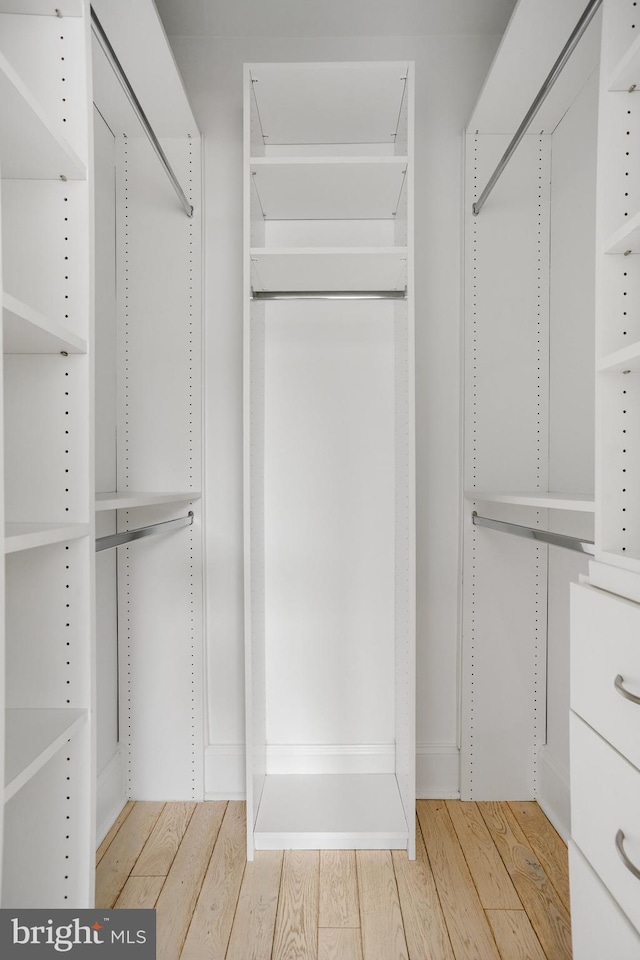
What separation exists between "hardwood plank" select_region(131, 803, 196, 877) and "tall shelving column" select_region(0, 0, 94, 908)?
2.27 ft

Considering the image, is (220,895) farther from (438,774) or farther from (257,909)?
(438,774)

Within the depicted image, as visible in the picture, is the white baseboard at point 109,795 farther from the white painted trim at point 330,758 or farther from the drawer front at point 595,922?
the drawer front at point 595,922

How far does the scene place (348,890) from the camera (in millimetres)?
1676

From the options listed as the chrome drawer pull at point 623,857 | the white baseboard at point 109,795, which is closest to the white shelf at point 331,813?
the white baseboard at point 109,795

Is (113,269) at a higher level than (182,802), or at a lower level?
higher

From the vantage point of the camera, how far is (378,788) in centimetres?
207

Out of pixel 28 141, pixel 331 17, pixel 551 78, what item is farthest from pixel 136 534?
pixel 331 17

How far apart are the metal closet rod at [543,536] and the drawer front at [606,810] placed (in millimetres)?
322

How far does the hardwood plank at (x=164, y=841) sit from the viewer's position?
5.74 ft

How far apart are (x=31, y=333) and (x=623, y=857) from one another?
1.22 m

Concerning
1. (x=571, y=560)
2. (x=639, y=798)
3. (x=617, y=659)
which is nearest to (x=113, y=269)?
(x=571, y=560)

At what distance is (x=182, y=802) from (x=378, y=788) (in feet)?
2.10

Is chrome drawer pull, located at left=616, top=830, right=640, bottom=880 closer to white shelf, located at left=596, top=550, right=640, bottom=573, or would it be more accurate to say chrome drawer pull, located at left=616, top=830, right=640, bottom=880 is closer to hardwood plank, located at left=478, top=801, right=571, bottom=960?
white shelf, located at left=596, top=550, right=640, bottom=573

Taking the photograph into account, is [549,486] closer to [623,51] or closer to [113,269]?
[623,51]
